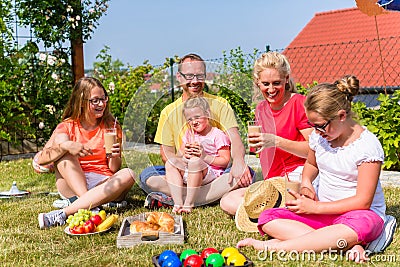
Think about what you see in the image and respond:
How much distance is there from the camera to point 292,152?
3379 millimetres

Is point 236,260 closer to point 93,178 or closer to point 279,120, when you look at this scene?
point 279,120

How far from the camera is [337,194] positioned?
9.71 ft

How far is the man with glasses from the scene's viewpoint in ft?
12.6

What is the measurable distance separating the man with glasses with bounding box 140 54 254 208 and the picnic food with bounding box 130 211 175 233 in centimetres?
79

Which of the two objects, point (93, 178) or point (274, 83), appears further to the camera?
A: point (93, 178)

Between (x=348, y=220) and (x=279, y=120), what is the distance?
93 cm

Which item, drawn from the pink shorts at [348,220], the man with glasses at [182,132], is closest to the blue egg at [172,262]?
the pink shorts at [348,220]

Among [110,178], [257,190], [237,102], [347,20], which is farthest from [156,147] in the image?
[347,20]

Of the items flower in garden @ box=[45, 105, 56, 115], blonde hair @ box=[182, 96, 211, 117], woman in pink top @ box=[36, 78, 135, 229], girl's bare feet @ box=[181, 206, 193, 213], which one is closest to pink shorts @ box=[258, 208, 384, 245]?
girl's bare feet @ box=[181, 206, 193, 213]

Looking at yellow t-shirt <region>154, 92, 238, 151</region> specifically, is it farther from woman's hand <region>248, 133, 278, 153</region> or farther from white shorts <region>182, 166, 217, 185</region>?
woman's hand <region>248, 133, 278, 153</region>

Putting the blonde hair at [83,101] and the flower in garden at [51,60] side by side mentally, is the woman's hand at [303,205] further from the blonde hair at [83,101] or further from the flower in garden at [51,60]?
the flower in garden at [51,60]

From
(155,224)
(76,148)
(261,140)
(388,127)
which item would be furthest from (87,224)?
(388,127)

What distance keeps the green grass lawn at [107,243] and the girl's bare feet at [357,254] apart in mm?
41

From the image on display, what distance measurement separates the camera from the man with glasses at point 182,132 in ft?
12.6
